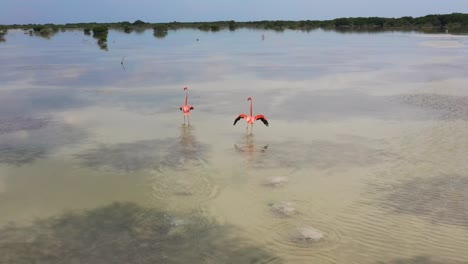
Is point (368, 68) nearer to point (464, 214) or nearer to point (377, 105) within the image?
point (377, 105)

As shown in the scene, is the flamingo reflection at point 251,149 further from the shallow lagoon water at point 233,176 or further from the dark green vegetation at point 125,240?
the dark green vegetation at point 125,240

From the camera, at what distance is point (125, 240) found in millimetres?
6660

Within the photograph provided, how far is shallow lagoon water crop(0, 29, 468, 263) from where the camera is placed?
6.56 metres

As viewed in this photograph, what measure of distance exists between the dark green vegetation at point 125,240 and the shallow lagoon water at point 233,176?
0.09 ft

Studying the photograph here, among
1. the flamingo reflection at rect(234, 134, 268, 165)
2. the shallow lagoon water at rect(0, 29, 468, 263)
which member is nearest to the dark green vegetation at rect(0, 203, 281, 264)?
the shallow lagoon water at rect(0, 29, 468, 263)

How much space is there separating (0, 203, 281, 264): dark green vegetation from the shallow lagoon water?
26mm

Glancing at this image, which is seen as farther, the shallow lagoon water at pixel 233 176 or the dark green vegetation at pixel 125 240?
the shallow lagoon water at pixel 233 176

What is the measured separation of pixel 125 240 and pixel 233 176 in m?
3.11

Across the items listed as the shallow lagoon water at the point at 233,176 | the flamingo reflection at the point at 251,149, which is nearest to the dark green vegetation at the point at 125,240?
the shallow lagoon water at the point at 233,176

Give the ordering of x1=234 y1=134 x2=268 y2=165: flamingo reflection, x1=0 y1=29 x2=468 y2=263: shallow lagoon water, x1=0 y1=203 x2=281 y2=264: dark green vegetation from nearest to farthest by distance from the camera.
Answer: x1=0 y1=203 x2=281 y2=264: dark green vegetation → x1=0 y1=29 x2=468 y2=263: shallow lagoon water → x1=234 y1=134 x2=268 y2=165: flamingo reflection

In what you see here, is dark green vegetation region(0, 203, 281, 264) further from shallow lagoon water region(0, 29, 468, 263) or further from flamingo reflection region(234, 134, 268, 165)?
flamingo reflection region(234, 134, 268, 165)

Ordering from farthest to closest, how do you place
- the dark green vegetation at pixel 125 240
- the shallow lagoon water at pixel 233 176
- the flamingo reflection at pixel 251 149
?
the flamingo reflection at pixel 251 149
the shallow lagoon water at pixel 233 176
the dark green vegetation at pixel 125 240

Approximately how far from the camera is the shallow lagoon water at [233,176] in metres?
6.56

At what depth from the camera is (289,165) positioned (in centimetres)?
984
